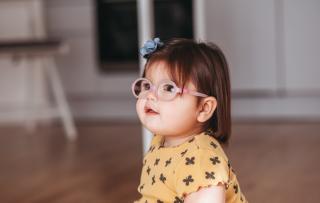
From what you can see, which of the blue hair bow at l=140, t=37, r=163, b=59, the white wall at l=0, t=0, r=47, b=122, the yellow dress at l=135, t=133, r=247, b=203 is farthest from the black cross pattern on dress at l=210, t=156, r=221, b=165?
the white wall at l=0, t=0, r=47, b=122

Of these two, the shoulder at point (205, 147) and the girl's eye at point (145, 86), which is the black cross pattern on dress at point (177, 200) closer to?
the shoulder at point (205, 147)

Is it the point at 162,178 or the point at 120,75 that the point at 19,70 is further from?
the point at 162,178

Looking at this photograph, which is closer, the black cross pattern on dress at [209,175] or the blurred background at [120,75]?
the black cross pattern on dress at [209,175]

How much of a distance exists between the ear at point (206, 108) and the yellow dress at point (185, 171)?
31 mm

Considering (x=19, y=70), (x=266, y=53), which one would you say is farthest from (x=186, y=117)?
(x=19, y=70)

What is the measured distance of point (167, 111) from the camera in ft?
3.33

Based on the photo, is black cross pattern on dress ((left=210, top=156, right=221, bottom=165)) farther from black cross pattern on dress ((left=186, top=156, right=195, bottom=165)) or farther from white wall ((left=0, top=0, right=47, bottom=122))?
white wall ((left=0, top=0, right=47, bottom=122))

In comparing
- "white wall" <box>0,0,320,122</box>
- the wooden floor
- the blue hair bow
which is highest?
the blue hair bow

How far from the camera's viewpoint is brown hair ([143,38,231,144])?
39.4 inches

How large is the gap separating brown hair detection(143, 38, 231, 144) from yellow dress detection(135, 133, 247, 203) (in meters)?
0.07

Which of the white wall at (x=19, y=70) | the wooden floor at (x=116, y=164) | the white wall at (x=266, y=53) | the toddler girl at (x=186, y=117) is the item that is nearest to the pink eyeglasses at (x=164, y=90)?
the toddler girl at (x=186, y=117)

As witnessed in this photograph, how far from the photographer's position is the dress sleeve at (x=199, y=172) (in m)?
0.96

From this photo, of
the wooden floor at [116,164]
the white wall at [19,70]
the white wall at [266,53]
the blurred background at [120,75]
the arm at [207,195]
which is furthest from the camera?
the white wall at [19,70]

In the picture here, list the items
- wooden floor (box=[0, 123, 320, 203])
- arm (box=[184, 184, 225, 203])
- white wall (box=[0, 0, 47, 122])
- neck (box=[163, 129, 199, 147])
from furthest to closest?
white wall (box=[0, 0, 47, 122]) → wooden floor (box=[0, 123, 320, 203]) → neck (box=[163, 129, 199, 147]) → arm (box=[184, 184, 225, 203])
